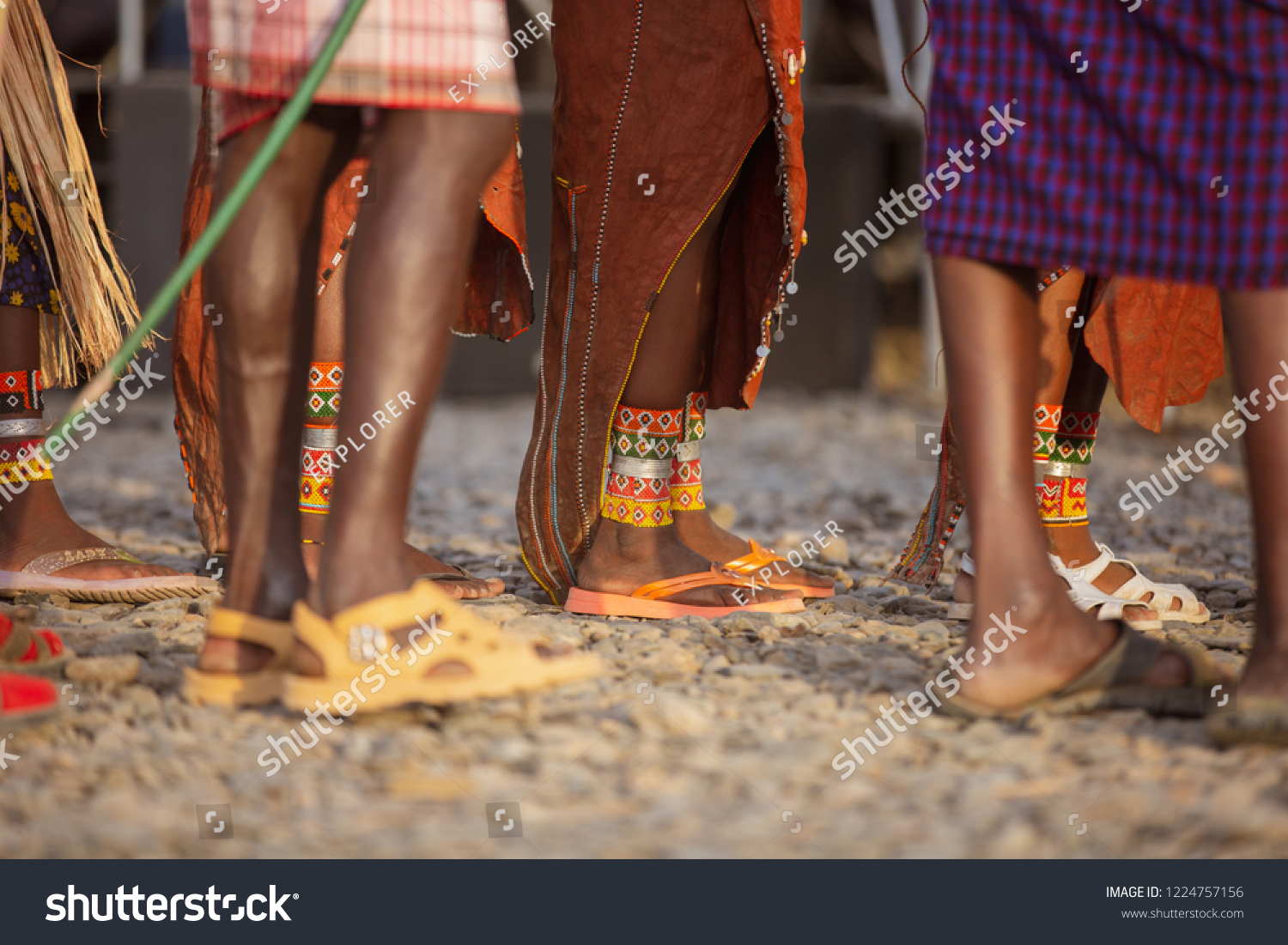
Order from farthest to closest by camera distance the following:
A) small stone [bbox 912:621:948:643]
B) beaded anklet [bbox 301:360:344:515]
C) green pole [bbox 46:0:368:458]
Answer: beaded anklet [bbox 301:360:344:515], small stone [bbox 912:621:948:643], green pole [bbox 46:0:368:458]

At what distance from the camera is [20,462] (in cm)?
194

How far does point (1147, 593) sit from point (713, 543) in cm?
68

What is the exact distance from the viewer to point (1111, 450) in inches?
164

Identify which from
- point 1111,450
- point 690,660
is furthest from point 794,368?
point 690,660

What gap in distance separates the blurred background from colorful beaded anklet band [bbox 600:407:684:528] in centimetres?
368

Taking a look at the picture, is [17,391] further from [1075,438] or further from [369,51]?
[1075,438]

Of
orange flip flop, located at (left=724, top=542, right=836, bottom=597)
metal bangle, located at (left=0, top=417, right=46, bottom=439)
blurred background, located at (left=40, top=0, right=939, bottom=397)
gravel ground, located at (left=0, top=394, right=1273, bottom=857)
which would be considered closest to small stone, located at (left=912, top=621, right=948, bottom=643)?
gravel ground, located at (left=0, top=394, right=1273, bottom=857)

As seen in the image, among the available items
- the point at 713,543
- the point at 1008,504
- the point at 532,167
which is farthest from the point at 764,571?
the point at 532,167

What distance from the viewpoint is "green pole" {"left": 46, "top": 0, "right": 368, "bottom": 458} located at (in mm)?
1130

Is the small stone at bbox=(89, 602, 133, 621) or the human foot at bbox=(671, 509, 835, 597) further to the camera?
the human foot at bbox=(671, 509, 835, 597)

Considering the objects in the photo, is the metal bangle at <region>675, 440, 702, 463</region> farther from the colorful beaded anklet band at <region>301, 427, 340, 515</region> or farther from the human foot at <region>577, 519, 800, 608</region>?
the colorful beaded anklet band at <region>301, 427, 340, 515</region>

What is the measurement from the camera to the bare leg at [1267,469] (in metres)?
1.21

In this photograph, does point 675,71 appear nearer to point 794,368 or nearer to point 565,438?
point 565,438

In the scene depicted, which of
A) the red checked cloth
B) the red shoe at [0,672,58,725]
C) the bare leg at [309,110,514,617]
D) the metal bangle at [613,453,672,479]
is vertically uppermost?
the red checked cloth
